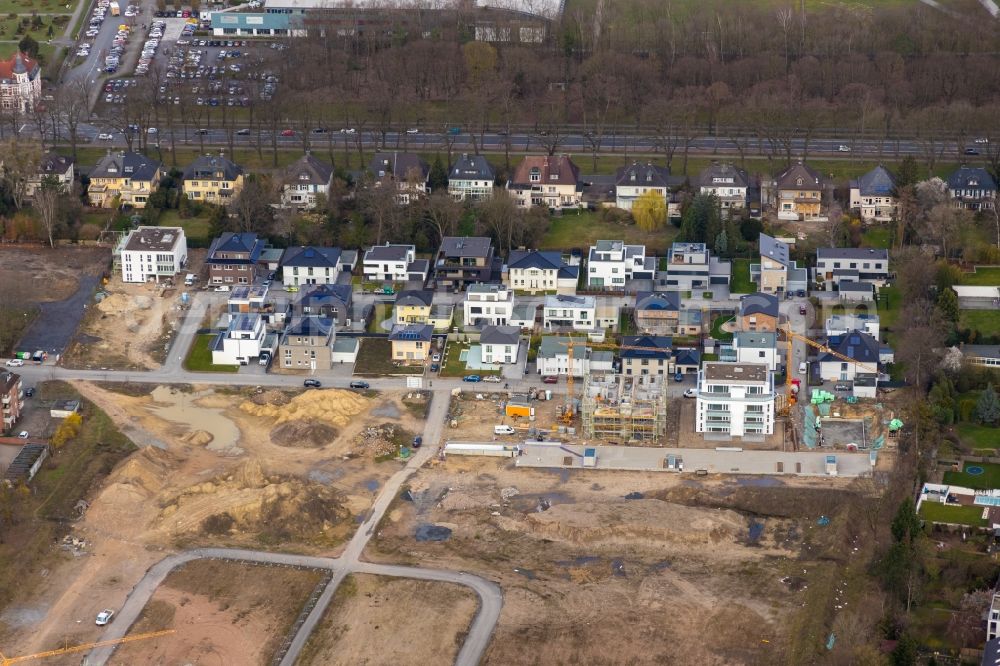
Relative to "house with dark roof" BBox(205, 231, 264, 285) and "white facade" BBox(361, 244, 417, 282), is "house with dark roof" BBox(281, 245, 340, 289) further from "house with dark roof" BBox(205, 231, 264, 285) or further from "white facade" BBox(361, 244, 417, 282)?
"house with dark roof" BBox(205, 231, 264, 285)

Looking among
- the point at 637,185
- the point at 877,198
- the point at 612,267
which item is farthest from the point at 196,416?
the point at 877,198

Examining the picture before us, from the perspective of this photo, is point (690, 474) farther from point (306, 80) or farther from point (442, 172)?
point (306, 80)

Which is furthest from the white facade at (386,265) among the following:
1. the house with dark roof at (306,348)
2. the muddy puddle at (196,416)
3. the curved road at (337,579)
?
the curved road at (337,579)

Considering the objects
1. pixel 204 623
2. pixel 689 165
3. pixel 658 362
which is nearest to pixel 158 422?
pixel 204 623

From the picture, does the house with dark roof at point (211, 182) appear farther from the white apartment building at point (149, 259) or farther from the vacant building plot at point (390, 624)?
the vacant building plot at point (390, 624)

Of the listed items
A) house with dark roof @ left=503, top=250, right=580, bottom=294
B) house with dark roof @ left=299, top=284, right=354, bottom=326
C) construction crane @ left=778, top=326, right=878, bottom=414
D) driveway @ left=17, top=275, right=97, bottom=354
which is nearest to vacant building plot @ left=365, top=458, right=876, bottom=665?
construction crane @ left=778, top=326, right=878, bottom=414

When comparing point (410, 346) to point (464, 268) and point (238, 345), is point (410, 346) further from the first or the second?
point (464, 268)

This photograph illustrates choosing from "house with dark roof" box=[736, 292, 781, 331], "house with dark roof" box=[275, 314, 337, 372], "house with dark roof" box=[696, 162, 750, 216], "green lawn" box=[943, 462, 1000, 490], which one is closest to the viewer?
"green lawn" box=[943, 462, 1000, 490]
